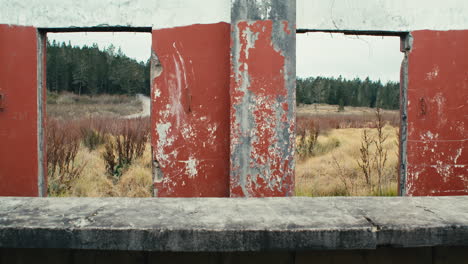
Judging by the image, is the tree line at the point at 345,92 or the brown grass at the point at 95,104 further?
the tree line at the point at 345,92

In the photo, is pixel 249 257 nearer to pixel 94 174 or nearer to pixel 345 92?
pixel 94 174

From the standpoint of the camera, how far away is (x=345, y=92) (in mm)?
52531

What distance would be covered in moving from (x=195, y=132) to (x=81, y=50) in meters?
49.9

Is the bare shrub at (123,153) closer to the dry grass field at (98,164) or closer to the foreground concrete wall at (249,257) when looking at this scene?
the dry grass field at (98,164)

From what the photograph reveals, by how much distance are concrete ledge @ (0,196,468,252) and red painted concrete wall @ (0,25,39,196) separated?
10.2 ft

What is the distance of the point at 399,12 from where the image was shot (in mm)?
4121

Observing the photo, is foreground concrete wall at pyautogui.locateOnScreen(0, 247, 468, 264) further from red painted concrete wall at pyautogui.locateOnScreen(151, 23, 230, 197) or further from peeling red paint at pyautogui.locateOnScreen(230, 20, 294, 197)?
red painted concrete wall at pyautogui.locateOnScreen(151, 23, 230, 197)

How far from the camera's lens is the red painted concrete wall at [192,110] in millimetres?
Result: 3977

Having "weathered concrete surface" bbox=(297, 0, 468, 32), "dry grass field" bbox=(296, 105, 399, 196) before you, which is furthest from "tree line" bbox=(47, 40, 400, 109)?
"weathered concrete surface" bbox=(297, 0, 468, 32)

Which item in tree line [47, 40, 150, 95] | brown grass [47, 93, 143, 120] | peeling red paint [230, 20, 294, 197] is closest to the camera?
peeling red paint [230, 20, 294, 197]

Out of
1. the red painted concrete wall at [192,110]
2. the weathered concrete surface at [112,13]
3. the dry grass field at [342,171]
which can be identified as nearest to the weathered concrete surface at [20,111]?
the weathered concrete surface at [112,13]

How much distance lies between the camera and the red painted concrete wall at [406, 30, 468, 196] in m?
4.14

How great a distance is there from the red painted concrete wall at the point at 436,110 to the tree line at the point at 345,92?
40.7 metres

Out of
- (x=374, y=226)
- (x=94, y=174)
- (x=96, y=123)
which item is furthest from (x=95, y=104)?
(x=374, y=226)
